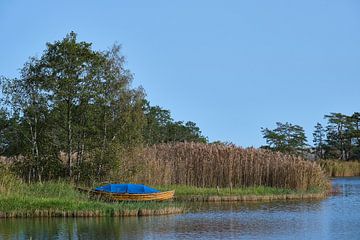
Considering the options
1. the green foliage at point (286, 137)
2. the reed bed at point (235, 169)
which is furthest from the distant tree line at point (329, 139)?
the reed bed at point (235, 169)

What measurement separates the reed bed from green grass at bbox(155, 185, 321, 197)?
0.99 meters

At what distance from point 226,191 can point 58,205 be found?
11.6 metres

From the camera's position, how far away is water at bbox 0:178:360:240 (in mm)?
19906

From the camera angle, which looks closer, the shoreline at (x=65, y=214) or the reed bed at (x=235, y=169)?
the shoreline at (x=65, y=214)

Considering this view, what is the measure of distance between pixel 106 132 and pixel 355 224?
566 inches

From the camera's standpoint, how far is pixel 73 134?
105ft

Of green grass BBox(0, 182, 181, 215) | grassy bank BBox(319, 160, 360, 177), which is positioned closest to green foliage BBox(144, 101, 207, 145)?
grassy bank BBox(319, 160, 360, 177)

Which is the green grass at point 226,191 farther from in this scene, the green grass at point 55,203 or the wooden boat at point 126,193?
the green grass at point 55,203

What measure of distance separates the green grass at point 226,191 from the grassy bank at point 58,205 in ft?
19.4

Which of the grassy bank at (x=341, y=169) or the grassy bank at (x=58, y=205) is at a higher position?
the grassy bank at (x=341, y=169)

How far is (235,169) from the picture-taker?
3641 cm

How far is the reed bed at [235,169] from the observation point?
36156mm

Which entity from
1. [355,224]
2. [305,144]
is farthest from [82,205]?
[305,144]

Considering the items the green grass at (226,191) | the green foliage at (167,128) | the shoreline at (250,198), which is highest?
the green foliage at (167,128)
